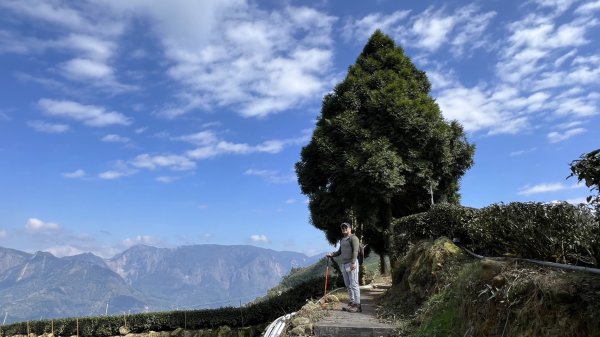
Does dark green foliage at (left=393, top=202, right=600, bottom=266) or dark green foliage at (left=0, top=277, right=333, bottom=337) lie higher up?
dark green foliage at (left=393, top=202, right=600, bottom=266)

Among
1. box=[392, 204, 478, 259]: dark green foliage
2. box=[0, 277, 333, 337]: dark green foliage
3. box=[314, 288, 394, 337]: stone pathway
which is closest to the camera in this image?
box=[314, 288, 394, 337]: stone pathway

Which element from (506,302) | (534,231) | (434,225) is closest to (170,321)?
(434,225)

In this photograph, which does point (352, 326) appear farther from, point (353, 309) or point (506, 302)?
point (506, 302)

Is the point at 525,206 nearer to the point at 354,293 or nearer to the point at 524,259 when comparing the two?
the point at 524,259

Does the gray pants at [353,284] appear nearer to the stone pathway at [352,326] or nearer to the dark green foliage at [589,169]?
the stone pathway at [352,326]

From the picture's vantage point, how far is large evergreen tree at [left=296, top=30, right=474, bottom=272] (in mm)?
20141

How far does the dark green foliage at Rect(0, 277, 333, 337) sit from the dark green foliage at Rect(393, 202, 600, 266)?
574 inches

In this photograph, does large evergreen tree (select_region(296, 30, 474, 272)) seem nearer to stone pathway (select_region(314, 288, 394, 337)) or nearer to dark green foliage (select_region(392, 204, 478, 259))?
dark green foliage (select_region(392, 204, 478, 259))

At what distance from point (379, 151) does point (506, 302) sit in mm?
15129

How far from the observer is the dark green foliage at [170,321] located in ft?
79.1

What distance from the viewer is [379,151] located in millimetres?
19922

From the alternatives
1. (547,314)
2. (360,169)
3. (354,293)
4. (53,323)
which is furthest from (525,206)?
(53,323)

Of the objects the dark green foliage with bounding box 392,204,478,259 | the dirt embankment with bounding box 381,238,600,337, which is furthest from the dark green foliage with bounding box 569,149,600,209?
the dark green foliage with bounding box 392,204,478,259

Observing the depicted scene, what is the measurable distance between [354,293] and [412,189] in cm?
1174
